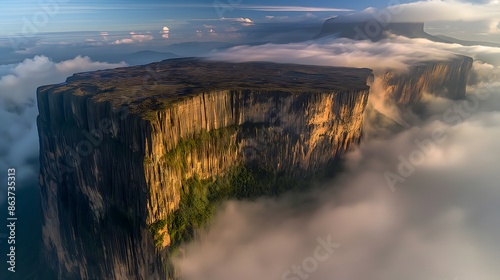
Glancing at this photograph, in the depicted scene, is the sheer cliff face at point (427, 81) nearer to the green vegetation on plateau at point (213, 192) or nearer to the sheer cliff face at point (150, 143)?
the sheer cliff face at point (150, 143)

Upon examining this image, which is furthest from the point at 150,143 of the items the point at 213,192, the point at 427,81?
the point at 427,81

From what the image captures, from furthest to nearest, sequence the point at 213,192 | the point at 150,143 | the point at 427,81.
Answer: the point at 427,81
the point at 213,192
the point at 150,143

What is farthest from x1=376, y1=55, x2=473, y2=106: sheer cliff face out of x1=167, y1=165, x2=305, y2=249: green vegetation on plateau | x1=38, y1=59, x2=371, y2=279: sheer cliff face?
x1=167, y1=165, x2=305, y2=249: green vegetation on plateau

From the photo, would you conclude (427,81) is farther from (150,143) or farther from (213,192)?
(150,143)

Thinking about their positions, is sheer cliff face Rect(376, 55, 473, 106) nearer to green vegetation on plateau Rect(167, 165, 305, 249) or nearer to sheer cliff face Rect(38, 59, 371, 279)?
sheer cliff face Rect(38, 59, 371, 279)

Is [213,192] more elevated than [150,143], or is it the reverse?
[150,143]

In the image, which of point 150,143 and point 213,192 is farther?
point 213,192
